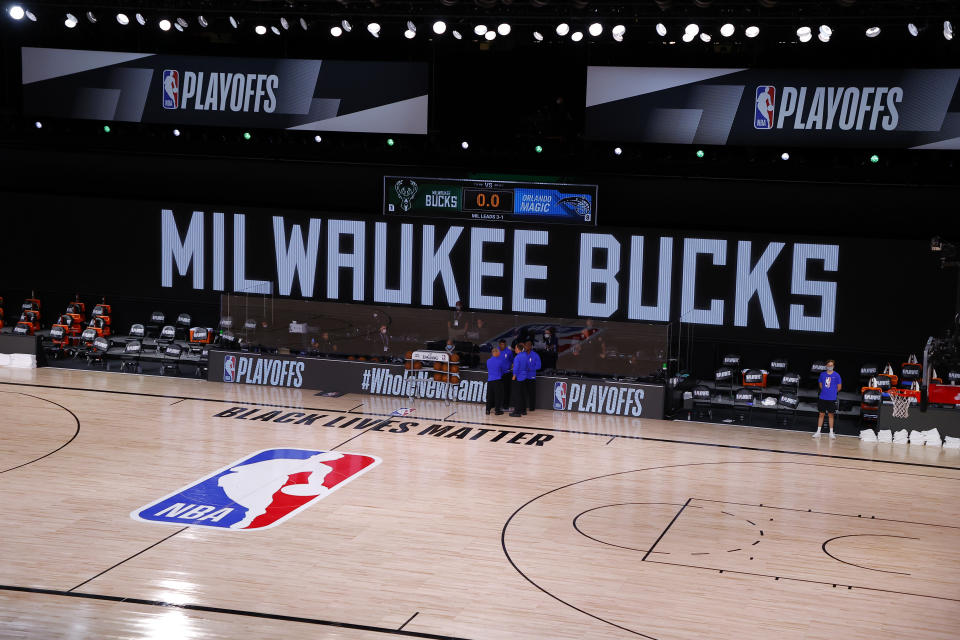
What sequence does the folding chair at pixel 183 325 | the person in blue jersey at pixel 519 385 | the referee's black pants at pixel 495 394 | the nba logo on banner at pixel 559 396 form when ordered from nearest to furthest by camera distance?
the person in blue jersey at pixel 519 385
the referee's black pants at pixel 495 394
the nba logo on banner at pixel 559 396
the folding chair at pixel 183 325

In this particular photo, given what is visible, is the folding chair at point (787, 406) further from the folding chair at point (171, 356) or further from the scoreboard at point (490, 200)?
the folding chair at point (171, 356)

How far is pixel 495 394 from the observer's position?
23.7 meters

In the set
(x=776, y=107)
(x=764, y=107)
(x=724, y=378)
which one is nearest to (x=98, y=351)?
(x=724, y=378)

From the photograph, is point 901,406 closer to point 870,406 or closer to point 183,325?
point 870,406

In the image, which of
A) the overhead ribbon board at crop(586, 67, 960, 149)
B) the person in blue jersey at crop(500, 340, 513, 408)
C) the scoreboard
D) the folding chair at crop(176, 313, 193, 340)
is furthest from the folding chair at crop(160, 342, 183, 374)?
the overhead ribbon board at crop(586, 67, 960, 149)

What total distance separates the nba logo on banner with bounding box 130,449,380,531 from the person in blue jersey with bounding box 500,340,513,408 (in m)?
4.85

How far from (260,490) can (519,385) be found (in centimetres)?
748

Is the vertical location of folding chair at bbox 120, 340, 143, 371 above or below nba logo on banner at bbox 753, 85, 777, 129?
below

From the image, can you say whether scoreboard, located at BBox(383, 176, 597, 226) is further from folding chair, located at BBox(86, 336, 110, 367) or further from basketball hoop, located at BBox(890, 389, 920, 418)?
basketball hoop, located at BBox(890, 389, 920, 418)

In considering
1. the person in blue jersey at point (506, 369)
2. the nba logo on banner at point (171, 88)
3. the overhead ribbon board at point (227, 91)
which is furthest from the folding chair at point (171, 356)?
the person in blue jersey at point (506, 369)

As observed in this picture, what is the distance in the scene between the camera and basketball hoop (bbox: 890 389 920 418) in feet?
71.7

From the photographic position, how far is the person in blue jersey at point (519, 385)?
921 inches

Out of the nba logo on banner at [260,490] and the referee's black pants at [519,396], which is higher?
the referee's black pants at [519,396]

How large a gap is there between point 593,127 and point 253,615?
16.0m
